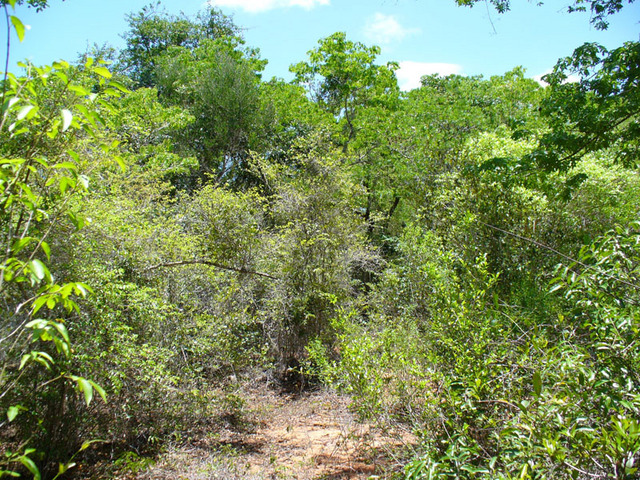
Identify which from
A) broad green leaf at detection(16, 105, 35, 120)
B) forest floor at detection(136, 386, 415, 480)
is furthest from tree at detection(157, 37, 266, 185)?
broad green leaf at detection(16, 105, 35, 120)

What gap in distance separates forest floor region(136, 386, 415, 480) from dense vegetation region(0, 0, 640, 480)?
350mm

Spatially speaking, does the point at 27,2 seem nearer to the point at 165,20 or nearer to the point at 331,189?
the point at 331,189

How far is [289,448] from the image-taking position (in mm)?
4961

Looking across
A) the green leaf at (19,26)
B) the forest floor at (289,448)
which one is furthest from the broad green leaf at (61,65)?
the forest floor at (289,448)

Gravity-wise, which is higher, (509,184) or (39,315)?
(509,184)

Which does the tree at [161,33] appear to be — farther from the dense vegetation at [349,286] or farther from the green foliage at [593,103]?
the green foliage at [593,103]

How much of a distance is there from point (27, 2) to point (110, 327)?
5.37 meters

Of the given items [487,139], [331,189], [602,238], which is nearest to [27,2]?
[331,189]

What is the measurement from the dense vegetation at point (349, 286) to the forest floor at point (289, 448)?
350mm

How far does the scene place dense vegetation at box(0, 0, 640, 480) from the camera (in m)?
1.90

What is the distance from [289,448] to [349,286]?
3.45m

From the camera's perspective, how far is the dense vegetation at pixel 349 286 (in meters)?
1.90

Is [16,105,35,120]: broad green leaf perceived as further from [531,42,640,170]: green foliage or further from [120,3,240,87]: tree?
[120,3,240,87]: tree

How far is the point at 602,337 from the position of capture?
83.6 inches
